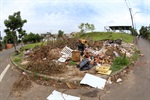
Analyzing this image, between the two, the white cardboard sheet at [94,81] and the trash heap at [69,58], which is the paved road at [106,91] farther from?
the trash heap at [69,58]

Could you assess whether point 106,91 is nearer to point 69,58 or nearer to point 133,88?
point 133,88

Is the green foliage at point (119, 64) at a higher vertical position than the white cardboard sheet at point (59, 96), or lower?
higher

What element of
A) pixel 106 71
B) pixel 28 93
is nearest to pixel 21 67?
pixel 28 93

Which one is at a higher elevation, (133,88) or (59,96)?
(59,96)

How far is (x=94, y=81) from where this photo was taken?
828cm

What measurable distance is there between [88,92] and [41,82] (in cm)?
225

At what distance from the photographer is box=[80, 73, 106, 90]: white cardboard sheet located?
8008mm

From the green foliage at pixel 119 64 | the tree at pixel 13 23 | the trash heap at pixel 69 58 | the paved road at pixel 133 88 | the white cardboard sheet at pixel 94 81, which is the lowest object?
the paved road at pixel 133 88

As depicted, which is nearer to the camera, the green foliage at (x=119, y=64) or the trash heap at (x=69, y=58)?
the trash heap at (x=69, y=58)

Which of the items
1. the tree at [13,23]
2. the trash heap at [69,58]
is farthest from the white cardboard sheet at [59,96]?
the tree at [13,23]

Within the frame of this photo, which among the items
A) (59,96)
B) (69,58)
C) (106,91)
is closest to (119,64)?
(69,58)

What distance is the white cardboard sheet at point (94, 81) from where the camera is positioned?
26.3 ft

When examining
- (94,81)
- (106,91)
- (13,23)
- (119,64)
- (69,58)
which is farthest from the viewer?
(13,23)

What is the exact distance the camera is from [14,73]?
10.3 m
